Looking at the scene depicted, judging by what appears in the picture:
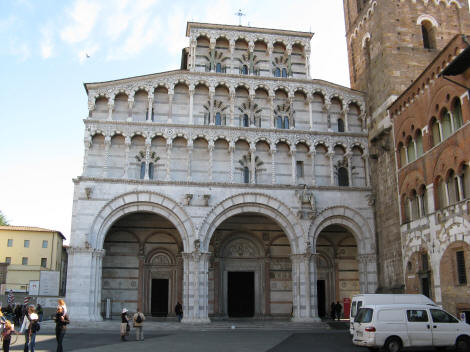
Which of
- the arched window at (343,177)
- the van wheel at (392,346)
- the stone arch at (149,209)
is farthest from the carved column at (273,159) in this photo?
the van wheel at (392,346)

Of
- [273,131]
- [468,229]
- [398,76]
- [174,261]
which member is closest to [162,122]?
[273,131]

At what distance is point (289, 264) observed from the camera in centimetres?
2641

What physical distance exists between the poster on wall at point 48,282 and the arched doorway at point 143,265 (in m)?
2.30

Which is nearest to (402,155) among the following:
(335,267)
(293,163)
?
(293,163)

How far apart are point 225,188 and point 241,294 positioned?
6238 millimetres

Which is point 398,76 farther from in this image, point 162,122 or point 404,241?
point 162,122

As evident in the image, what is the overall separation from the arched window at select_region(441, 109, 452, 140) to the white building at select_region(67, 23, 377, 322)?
21.9 feet

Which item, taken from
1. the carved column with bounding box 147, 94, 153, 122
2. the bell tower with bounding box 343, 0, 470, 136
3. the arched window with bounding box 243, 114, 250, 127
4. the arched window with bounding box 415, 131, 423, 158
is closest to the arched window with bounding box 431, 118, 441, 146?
the arched window with bounding box 415, 131, 423, 158

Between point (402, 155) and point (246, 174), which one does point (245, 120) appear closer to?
point (246, 174)

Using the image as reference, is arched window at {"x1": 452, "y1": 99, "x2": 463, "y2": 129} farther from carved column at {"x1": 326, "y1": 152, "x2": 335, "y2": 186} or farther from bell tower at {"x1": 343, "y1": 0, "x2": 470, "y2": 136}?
carved column at {"x1": 326, "y1": 152, "x2": 335, "y2": 186}

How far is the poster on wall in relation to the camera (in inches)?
934

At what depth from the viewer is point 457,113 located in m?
17.9

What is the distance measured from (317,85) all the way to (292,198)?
643 centimetres

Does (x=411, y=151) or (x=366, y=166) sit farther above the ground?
(x=366, y=166)
